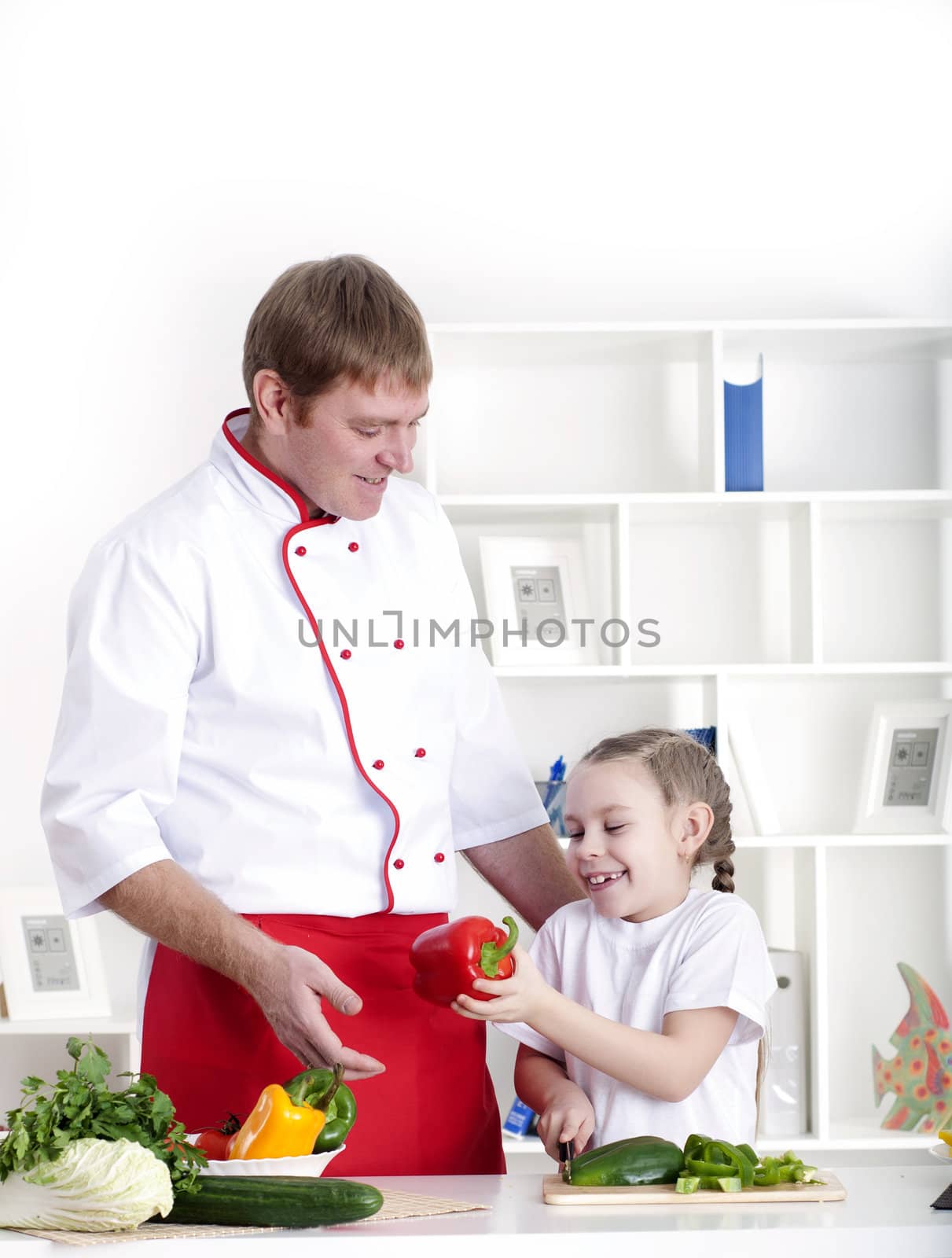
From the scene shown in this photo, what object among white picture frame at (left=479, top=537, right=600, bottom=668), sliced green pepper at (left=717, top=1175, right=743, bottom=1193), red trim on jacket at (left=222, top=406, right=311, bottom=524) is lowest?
sliced green pepper at (left=717, top=1175, right=743, bottom=1193)

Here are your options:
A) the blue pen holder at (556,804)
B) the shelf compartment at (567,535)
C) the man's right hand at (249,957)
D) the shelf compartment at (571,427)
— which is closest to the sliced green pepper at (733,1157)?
the man's right hand at (249,957)

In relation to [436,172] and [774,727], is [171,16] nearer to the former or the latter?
[436,172]

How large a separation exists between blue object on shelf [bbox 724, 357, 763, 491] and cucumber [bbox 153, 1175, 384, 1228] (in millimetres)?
2138

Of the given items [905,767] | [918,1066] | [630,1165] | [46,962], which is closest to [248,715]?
[630,1165]

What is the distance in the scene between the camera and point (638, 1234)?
41.4 inches

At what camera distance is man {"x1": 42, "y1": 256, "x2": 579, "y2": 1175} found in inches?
57.8

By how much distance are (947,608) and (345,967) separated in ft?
7.00

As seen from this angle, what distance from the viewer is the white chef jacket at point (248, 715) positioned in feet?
4.80

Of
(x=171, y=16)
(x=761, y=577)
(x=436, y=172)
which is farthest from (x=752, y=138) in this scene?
(x=171, y=16)

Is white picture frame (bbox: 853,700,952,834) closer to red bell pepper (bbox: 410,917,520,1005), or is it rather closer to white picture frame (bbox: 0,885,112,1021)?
white picture frame (bbox: 0,885,112,1021)

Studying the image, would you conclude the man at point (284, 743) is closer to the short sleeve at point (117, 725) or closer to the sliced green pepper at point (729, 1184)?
the short sleeve at point (117, 725)

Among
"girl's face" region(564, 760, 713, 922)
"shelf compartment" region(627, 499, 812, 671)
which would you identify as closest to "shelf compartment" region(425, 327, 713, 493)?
"shelf compartment" region(627, 499, 812, 671)

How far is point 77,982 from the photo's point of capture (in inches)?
114

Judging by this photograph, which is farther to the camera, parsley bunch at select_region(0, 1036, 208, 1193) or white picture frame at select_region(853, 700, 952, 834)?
white picture frame at select_region(853, 700, 952, 834)
